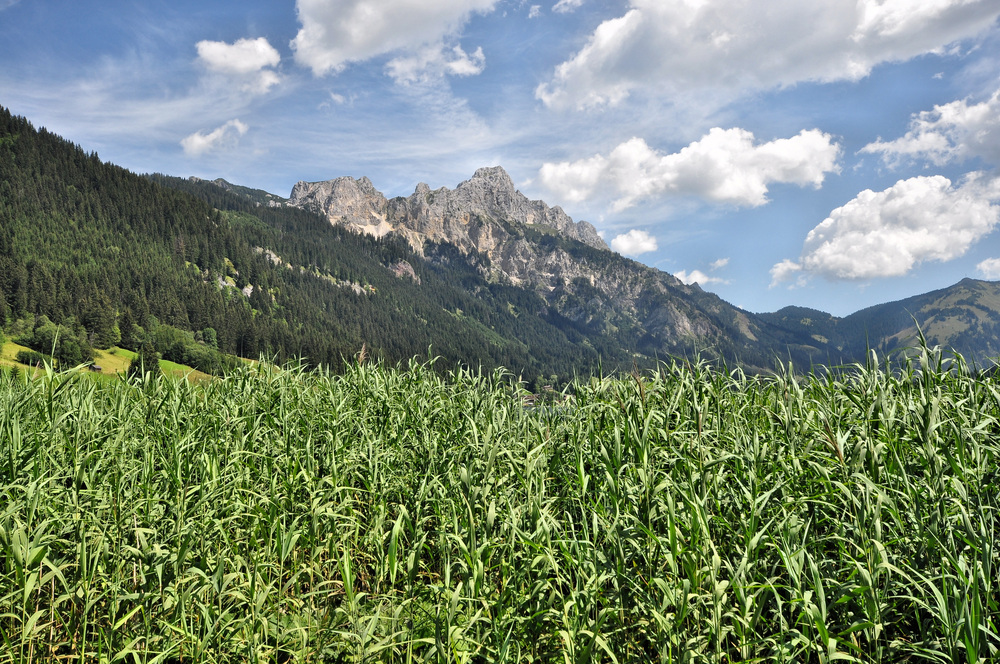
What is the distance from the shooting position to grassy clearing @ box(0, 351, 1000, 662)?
3.11 meters

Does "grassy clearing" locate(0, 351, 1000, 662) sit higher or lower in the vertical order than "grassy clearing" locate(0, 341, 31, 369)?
higher

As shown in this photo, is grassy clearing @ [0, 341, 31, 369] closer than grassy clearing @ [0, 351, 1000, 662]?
No

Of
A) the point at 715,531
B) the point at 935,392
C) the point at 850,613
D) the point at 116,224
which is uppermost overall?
the point at 116,224

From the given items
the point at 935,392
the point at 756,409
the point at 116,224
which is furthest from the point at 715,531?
the point at 116,224

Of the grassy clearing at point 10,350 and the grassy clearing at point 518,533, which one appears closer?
the grassy clearing at point 518,533

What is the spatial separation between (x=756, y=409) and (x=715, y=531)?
2584mm

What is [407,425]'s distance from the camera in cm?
568

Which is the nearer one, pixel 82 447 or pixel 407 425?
pixel 82 447

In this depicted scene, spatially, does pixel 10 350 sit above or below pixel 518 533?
below

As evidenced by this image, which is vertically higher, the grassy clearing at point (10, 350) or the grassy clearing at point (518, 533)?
the grassy clearing at point (518, 533)

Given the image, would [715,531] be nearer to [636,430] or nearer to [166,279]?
[636,430]

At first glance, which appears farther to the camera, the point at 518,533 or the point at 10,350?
the point at 10,350

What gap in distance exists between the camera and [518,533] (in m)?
3.75

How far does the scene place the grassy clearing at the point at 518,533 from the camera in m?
3.11
